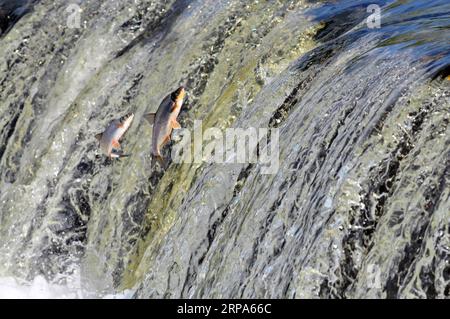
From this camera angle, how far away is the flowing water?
4.19 m

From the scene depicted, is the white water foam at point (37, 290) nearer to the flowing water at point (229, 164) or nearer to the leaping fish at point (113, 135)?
the flowing water at point (229, 164)

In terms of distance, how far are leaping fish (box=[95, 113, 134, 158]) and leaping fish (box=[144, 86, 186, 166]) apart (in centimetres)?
41

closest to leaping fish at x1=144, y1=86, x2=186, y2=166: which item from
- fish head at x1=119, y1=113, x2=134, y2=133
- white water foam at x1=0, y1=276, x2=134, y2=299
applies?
fish head at x1=119, y1=113, x2=134, y2=133

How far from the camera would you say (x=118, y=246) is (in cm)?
638

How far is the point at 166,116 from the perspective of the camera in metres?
5.72

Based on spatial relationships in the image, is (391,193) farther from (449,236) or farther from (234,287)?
(234,287)

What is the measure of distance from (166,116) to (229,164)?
16.0 inches

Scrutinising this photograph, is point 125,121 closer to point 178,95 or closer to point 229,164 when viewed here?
point 178,95

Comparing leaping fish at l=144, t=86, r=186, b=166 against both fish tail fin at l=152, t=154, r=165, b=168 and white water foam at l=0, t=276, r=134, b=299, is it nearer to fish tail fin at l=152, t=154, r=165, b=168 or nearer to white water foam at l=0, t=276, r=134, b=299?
fish tail fin at l=152, t=154, r=165, b=168

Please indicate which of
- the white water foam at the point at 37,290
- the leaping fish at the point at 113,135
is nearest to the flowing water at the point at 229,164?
the white water foam at the point at 37,290

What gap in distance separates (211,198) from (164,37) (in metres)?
2.11

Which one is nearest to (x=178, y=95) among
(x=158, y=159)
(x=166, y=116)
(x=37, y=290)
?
(x=166, y=116)

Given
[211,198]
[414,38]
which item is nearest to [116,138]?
[211,198]

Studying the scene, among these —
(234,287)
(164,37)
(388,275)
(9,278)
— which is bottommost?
(9,278)
